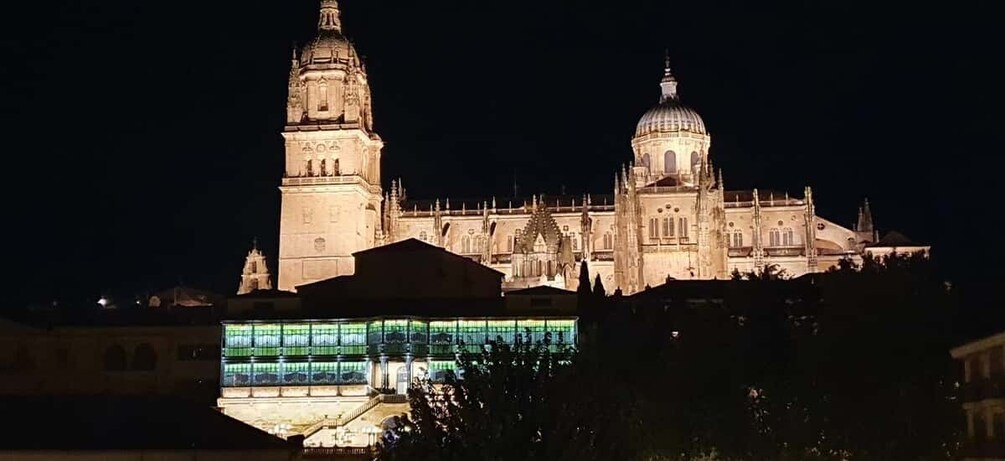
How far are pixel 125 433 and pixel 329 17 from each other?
8247 cm

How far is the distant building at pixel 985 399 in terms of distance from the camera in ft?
192

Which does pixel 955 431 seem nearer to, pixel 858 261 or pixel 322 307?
pixel 322 307

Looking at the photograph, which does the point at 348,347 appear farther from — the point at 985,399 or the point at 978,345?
the point at 985,399

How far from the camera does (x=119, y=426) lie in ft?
215

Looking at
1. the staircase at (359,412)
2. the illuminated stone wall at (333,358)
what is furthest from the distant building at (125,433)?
the illuminated stone wall at (333,358)

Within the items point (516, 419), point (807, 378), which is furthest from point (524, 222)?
point (516, 419)

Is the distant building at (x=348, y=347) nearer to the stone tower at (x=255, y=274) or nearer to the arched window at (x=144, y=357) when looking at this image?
the arched window at (x=144, y=357)

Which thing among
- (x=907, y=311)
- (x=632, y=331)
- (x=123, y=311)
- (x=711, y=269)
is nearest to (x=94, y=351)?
(x=123, y=311)

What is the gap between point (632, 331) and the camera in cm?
8338

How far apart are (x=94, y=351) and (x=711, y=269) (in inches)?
1925

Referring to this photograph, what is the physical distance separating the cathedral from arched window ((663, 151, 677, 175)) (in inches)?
92.3

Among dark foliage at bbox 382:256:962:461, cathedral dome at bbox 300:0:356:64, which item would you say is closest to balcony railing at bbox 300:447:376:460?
dark foliage at bbox 382:256:962:461

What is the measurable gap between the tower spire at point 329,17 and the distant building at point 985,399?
88.4 m

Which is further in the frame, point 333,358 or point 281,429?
point 333,358
